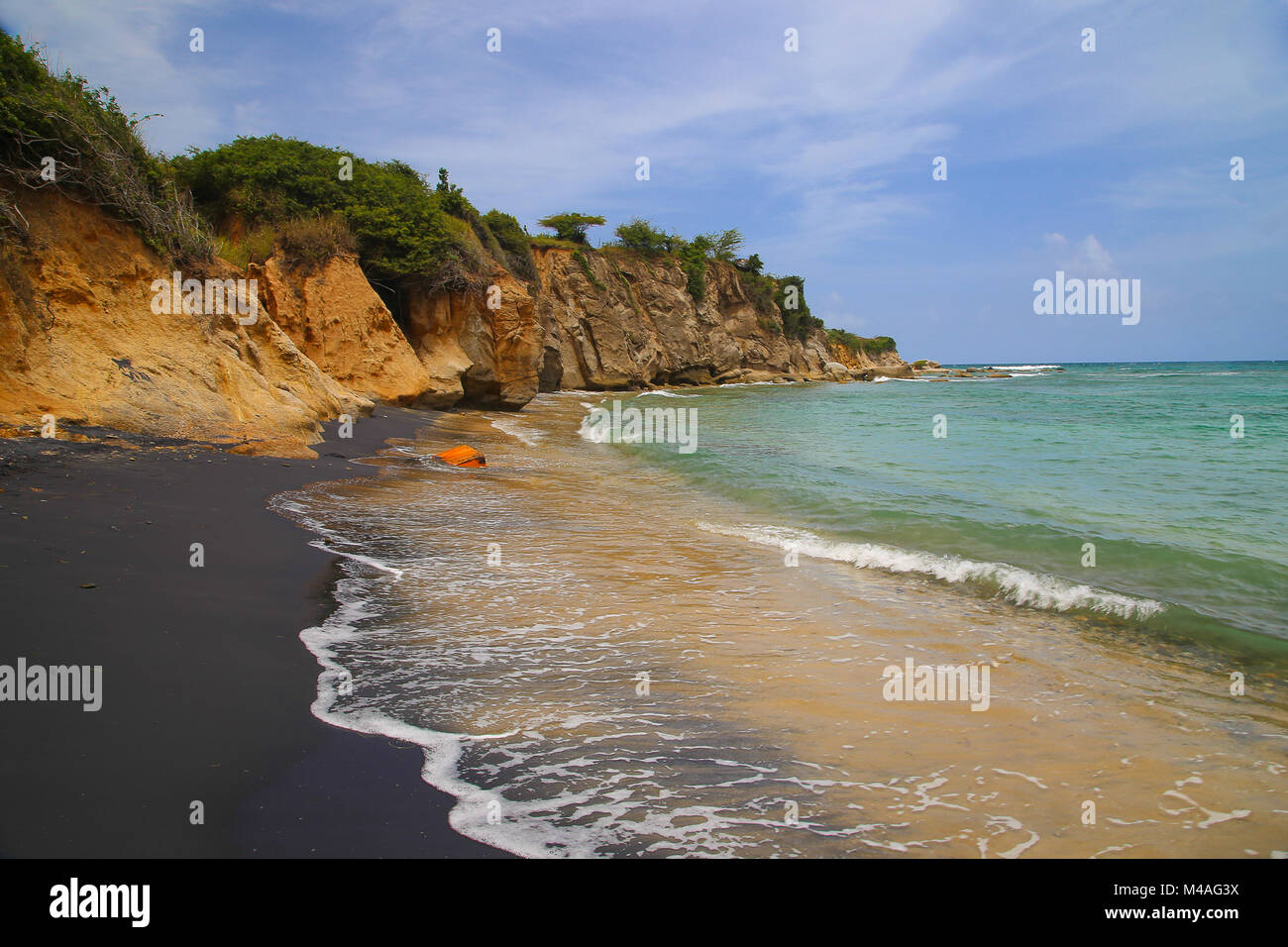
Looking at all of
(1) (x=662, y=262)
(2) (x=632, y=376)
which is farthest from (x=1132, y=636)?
(1) (x=662, y=262)

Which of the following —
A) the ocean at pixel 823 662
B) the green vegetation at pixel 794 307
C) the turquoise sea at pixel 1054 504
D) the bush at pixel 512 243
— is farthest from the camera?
the green vegetation at pixel 794 307

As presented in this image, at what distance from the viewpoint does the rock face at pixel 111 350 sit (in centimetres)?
775

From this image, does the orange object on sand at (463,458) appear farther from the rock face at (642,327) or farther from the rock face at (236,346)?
the rock face at (642,327)

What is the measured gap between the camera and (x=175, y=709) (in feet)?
9.94

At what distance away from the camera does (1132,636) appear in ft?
17.1

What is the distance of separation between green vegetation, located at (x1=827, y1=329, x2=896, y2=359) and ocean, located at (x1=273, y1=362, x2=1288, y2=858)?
71.3 meters

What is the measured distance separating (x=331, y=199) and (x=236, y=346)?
10115 millimetres

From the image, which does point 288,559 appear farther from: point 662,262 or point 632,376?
point 662,262

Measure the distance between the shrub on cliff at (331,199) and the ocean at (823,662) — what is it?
10.7 metres

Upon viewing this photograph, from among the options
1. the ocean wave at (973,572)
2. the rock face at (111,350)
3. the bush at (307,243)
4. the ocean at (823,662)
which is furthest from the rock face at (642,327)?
the ocean wave at (973,572)

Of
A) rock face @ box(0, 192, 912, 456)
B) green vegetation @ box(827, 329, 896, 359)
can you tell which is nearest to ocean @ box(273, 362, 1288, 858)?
rock face @ box(0, 192, 912, 456)

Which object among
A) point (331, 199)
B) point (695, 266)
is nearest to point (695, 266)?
point (695, 266)

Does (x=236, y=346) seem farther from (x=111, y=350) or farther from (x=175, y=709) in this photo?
(x=175, y=709)
